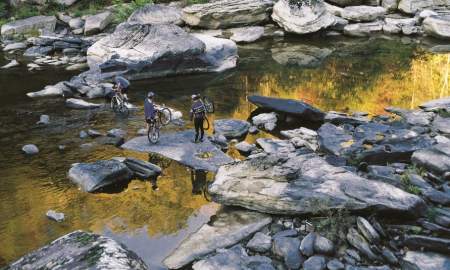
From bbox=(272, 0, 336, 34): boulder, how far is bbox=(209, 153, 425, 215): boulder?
994 inches

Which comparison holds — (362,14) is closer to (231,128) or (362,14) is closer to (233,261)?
(231,128)

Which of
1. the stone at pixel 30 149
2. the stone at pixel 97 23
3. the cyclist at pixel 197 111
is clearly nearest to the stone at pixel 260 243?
the cyclist at pixel 197 111

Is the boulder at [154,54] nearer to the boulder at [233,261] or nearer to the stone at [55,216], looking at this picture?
the stone at [55,216]

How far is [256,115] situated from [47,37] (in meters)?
22.1

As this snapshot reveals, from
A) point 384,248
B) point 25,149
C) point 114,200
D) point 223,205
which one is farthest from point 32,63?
point 384,248

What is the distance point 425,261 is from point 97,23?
3413 centimetres

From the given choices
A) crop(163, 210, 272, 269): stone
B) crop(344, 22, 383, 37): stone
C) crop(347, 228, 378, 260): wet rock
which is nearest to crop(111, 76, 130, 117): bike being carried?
crop(163, 210, 272, 269): stone

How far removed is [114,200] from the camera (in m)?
14.5

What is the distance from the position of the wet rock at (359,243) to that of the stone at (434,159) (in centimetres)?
403

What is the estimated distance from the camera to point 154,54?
27.9 m

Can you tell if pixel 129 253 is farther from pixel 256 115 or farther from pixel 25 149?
pixel 256 115

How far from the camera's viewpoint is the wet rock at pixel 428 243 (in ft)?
34.5

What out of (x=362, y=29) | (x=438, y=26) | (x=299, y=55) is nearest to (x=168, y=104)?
(x=299, y=55)

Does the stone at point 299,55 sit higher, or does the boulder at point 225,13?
the boulder at point 225,13
